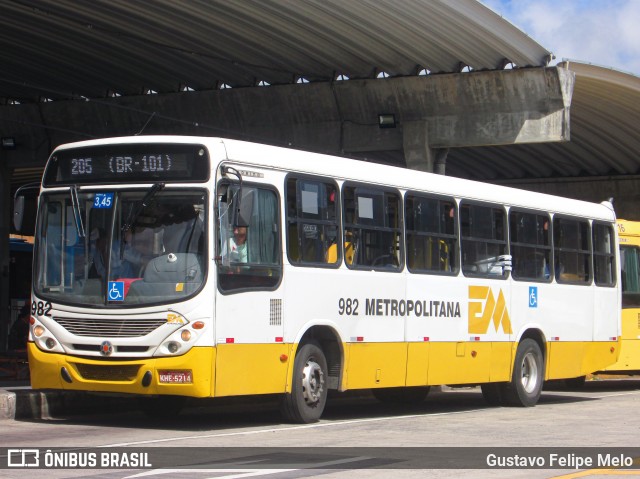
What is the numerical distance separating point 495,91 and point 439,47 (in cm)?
190

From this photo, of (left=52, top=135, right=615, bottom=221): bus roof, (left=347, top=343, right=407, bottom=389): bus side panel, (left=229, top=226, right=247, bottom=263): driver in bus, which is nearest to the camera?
(left=229, top=226, right=247, bottom=263): driver in bus

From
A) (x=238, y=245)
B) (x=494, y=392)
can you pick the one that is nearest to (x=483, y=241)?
(x=494, y=392)

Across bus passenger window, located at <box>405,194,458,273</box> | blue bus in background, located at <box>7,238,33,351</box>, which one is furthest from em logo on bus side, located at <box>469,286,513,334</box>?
blue bus in background, located at <box>7,238,33,351</box>

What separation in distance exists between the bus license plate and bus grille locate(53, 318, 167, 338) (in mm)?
491

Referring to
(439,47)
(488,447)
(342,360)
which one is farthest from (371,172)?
(439,47)

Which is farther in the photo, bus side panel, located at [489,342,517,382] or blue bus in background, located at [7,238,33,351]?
blue bus in background, located at [7,238,33,351]

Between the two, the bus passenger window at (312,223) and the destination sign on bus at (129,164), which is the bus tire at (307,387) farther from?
the destination sign on bus at (129,164)

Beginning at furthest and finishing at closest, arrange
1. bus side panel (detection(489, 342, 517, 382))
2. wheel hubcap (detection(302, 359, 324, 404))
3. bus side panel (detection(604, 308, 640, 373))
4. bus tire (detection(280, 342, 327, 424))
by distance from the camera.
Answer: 1. bus side panel (detection(604, 308, 640, 373))
2. bus side panel (detection(489, 342, 517, 382))
3. wheel hubcap (detection(302, 359, 324, 404))
4. bus tire (detection(280, 342, 327, 424))

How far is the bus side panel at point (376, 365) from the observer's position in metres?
15.0

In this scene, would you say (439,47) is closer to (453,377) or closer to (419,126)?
(419,126)

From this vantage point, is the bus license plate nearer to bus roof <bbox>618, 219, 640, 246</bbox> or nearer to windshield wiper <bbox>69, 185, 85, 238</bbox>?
windshield wiper <bbox>69, 185, 85, 238</bbox>

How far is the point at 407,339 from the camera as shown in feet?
52.6

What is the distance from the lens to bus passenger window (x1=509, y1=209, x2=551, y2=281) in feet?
60.4

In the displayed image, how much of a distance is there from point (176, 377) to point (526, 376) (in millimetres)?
7540
